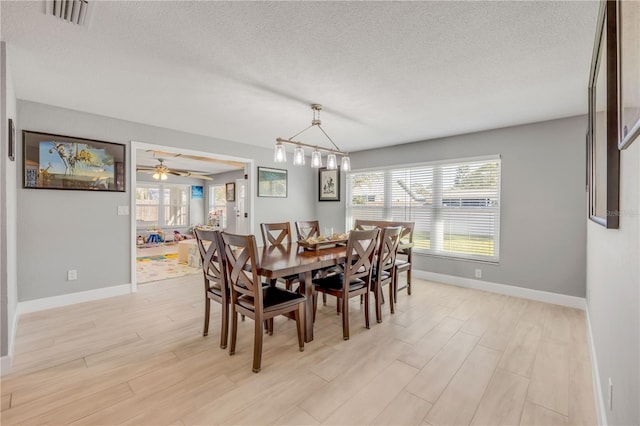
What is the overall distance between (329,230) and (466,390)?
1939 mm

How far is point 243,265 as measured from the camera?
7.16 feet

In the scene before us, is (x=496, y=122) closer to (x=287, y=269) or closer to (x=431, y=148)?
(x=431, y=148)

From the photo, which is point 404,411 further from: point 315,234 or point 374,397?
point 315,234

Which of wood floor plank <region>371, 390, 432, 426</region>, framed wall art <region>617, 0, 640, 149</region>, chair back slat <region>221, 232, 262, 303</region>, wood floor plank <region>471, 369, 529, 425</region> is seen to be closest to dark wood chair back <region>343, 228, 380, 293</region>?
chair back slat <region>221, 232, 262, 303</region>

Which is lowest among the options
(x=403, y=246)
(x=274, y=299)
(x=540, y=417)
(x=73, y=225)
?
(x=540, y=417)

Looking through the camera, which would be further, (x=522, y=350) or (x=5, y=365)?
(x=522, y=350)

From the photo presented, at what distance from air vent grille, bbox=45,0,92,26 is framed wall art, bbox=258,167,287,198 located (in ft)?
12.0

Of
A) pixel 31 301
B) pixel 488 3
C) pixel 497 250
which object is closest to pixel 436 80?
pixel 488 3

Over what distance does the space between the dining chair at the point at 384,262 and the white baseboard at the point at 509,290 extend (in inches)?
66.0

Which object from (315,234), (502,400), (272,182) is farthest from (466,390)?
(272,182)

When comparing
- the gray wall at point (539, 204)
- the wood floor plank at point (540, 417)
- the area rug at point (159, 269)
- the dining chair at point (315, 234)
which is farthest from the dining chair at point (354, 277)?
the area rug at point (159, 269)

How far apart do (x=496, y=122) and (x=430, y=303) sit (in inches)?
96.5

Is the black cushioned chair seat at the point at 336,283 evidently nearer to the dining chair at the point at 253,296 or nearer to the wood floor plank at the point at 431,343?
the dining chair at the point at 253,296

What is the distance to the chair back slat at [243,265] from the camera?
6.89ft
